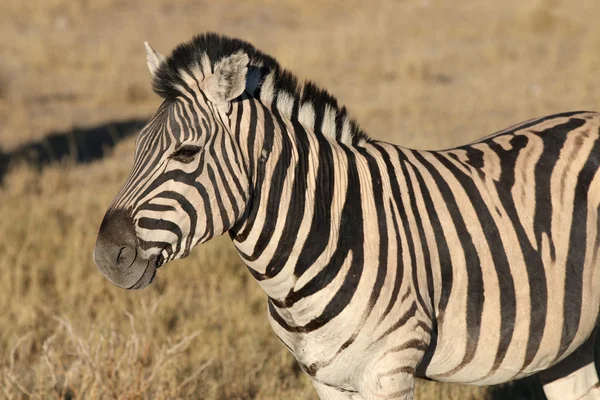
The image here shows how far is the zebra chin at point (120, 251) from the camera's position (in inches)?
115

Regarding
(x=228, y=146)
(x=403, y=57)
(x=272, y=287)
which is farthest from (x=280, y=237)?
(x=403, y=57)

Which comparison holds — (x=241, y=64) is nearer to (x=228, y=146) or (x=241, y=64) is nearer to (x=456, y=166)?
(x=228, y=146)

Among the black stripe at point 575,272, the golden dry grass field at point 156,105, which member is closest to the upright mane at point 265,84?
the black stripe at point 575,272

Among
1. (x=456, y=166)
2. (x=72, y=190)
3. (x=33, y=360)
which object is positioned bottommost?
(x=33, y=360)

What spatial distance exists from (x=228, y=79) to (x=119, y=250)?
725mm

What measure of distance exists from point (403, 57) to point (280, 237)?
1228 cm

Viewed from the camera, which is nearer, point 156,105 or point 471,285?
point 471,285

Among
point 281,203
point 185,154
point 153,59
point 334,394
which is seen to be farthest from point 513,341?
point 153,59

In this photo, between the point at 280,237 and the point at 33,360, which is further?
the point at 33,360

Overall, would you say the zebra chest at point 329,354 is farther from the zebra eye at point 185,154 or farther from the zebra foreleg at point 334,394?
the zebra eye at point 185,154

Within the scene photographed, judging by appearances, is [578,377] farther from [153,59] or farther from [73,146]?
[73,146]

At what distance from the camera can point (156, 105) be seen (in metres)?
14.0

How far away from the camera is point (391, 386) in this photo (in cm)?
318

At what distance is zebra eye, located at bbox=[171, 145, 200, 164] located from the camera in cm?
300
